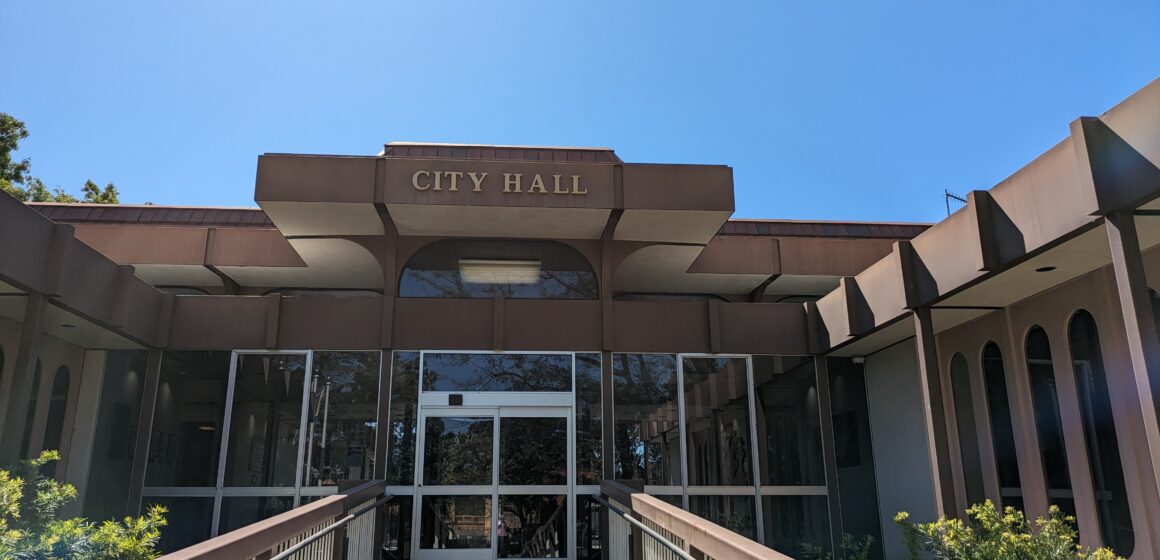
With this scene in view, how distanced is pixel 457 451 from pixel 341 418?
1846mm

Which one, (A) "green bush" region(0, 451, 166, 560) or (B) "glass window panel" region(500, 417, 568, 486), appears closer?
(A) "green bush" region(0, 451, 166, 560)

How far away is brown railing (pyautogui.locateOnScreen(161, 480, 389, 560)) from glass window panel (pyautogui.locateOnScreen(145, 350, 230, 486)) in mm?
3459

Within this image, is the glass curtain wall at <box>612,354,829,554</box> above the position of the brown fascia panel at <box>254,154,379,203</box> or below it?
below

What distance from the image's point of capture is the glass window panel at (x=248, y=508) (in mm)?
11047

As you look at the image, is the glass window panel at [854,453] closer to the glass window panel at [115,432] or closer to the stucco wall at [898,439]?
the stucco wall at [898,439]

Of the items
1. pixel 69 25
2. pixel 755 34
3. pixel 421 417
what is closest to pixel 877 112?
pixel 755 34

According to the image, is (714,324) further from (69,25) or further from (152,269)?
(69,25)

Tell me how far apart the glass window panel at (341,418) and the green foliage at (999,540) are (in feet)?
23.9

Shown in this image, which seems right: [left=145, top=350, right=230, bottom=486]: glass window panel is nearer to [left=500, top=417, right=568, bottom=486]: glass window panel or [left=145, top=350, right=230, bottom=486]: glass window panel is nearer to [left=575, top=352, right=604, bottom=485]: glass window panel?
[left=500, top=417, right=568, bottom=486]: glass window panel

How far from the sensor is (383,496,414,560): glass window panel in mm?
10258

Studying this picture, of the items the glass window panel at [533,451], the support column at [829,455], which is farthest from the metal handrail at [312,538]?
the support column at [829,455]

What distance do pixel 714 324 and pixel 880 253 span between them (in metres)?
4.09

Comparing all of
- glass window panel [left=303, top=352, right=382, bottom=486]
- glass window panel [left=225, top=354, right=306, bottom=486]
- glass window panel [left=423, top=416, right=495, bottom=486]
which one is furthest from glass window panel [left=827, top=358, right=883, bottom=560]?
glass window panel [left=225, top=354, right=306, bottom=486]

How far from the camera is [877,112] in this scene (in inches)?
660
